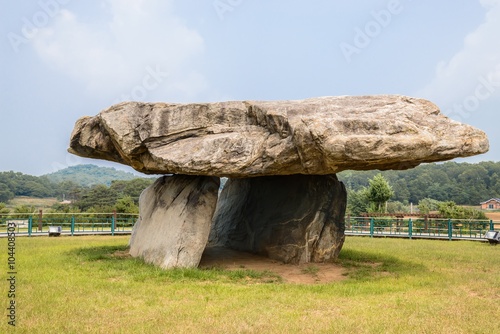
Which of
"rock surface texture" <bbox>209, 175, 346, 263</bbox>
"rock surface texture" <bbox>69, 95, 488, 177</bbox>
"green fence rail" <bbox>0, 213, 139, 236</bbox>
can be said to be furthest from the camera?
"green fence rail" <bbox>0, 213, 139, 236</bbox>

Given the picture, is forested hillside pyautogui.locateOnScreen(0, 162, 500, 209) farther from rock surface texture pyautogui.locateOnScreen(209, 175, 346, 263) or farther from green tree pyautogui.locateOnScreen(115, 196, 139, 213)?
rock surface texture pyautogui.locateOnScreen(209, 175, 346, 263)

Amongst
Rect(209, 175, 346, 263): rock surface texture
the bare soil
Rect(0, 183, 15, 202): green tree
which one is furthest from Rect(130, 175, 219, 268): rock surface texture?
Rect(0, 183, 15, 202): green tree

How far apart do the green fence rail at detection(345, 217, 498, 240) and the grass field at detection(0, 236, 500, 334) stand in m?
11.0

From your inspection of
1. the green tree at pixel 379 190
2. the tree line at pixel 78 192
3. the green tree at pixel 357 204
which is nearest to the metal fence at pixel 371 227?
the green tree at pixel 379 190

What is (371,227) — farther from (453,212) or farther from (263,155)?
(263,155)

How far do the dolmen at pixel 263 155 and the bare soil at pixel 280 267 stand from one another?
0.31 meters

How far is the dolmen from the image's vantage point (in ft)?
26.1

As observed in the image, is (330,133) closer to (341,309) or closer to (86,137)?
(341,309)

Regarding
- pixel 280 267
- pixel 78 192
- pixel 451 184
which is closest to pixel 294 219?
pixel 280 267

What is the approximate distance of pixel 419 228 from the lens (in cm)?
2189

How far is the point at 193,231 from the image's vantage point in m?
9.85

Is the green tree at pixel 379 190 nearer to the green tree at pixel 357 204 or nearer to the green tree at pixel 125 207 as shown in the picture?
the green tree at pixel 357 204

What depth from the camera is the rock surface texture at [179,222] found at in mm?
9742

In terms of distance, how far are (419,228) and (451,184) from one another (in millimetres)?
50684
